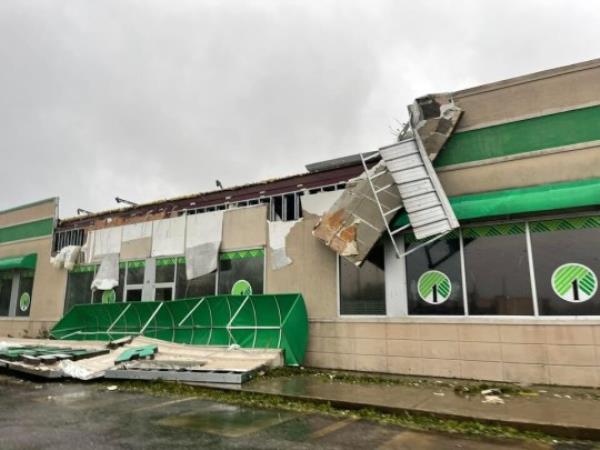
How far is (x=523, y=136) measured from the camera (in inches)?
358

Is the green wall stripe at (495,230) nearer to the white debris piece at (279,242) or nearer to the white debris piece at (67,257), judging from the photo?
the white debris piece at (279,242)

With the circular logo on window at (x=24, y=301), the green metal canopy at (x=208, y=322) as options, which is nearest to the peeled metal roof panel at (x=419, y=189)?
the green metal canopy at (x=208, y=322)

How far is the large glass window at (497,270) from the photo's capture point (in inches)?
341

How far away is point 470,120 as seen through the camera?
31.6 ft

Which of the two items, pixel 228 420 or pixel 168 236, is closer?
pixel 228 420

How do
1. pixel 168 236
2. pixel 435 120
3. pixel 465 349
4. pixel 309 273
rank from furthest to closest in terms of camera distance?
1. pixel 168 236
2. pixel 309 273
3. pixel 435 120
4. pixel 465 349

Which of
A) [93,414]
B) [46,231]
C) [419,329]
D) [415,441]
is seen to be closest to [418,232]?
[419,329]

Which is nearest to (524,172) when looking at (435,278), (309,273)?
(435,278)

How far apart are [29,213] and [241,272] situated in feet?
37.1

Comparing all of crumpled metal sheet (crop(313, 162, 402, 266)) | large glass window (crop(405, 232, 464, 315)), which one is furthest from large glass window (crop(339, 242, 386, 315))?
large glass window (crop(405, 232, 464, 315))

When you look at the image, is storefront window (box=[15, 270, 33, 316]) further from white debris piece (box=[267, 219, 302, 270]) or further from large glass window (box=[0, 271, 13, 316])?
white debris piece (box=[267, 219, 302, 270])

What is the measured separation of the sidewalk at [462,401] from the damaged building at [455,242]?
1013 mm

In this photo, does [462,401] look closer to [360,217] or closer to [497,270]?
[497,270]

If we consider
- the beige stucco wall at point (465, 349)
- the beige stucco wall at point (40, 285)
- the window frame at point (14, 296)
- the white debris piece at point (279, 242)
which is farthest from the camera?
the window frame at point (14, 296)
